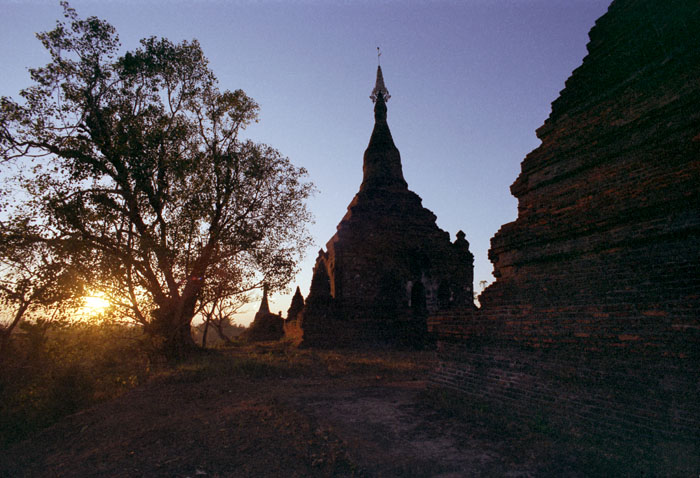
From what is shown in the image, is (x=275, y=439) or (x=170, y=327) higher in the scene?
(x=170, y=327)

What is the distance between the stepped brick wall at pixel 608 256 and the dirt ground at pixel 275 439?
0.87 meters

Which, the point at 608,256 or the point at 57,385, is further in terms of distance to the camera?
the point at 57,385

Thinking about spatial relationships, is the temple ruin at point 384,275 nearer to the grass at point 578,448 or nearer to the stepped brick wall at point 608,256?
the stepped brick wall at point 608,256

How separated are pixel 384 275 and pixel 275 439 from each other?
13212 mm

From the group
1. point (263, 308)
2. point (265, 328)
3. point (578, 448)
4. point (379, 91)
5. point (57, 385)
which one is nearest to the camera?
point (578, 448)

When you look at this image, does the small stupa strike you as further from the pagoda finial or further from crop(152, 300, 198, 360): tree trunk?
the pagoda finial

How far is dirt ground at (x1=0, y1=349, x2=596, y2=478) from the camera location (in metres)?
3.35

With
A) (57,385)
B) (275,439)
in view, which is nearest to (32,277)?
(57,385)

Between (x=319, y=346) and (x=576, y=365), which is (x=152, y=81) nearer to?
(x=319, y=346)

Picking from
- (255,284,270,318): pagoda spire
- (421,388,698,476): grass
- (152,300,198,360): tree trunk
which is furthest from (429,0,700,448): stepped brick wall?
(255,284,270,318): pagoda spire

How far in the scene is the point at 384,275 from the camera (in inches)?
675

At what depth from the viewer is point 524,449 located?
347 centimetres

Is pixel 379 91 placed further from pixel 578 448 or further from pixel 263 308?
pixel 578 448

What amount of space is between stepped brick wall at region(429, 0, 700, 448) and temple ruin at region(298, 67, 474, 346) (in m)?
10.0
